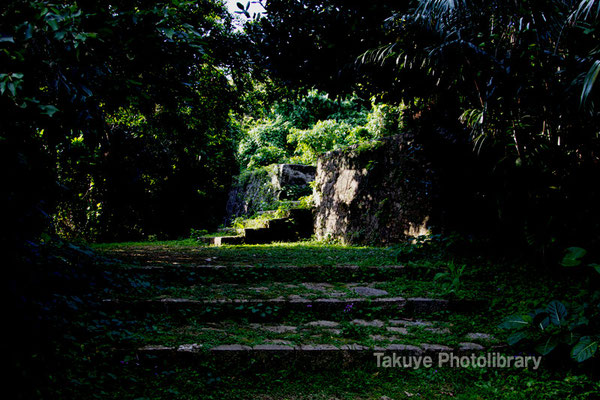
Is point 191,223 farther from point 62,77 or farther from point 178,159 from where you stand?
point 62,77

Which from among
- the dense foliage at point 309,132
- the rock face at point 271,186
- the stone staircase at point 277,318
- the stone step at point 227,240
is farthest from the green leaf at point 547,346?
the rock face at point 271,186

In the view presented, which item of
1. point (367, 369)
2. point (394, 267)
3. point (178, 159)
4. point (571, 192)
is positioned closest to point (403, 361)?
point (367, 369)

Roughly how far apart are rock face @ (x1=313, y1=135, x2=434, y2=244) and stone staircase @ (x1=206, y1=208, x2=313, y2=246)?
0.35m

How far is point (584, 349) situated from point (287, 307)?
5.92ft

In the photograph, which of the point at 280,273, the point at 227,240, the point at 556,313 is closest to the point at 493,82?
the point at 556,313

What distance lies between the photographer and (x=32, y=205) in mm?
1434

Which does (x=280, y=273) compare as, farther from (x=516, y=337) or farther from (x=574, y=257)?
(x=574, y=257)

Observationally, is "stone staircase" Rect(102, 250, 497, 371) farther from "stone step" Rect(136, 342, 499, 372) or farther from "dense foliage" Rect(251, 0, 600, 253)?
"dense foliage" Rect(251, 0, 600, 253)

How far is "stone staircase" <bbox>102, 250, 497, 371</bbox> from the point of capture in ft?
6.57

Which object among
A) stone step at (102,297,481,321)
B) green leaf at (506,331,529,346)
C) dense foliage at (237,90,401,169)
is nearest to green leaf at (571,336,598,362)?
green leaf at (506,331,529,346)

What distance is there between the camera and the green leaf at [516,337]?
6.95 ft

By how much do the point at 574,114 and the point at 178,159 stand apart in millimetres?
8154

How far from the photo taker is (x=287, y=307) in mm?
2662

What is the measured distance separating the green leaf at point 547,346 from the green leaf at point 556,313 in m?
0.10
